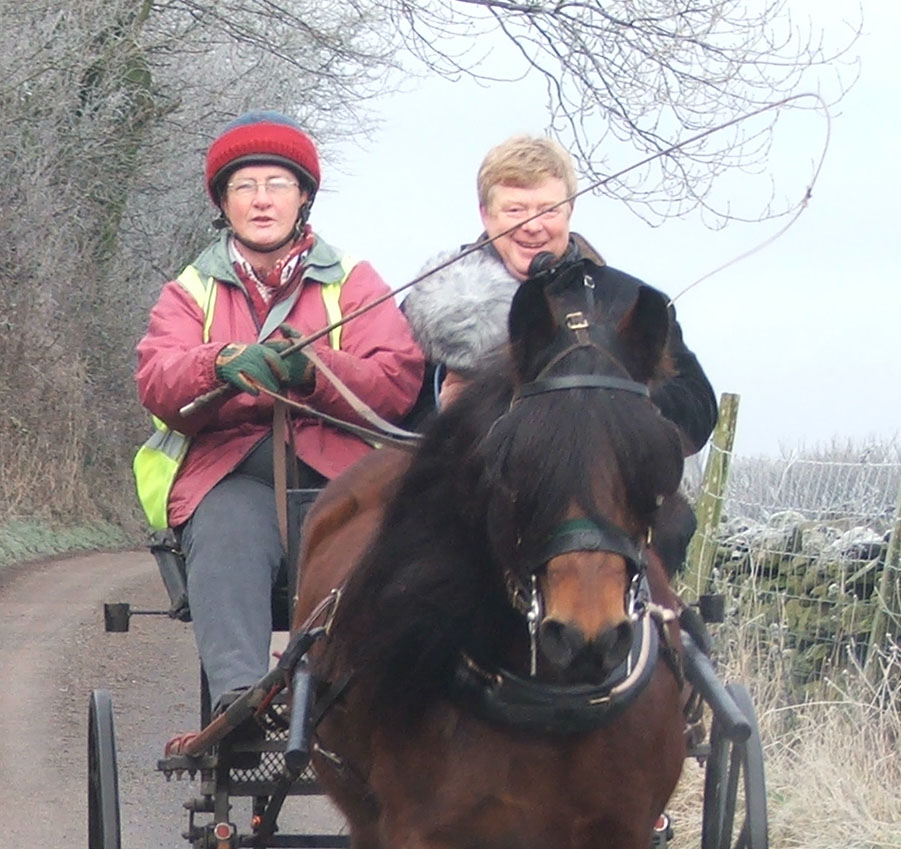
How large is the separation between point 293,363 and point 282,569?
72cm

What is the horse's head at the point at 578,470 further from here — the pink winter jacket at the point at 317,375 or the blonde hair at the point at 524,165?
the pink winter jacket at the point at 317,375

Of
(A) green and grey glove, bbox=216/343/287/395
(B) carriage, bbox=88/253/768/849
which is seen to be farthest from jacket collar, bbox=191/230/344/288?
(B) carriage, bbox=88/253/768/849

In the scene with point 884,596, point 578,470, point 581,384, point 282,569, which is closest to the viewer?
point 578,470

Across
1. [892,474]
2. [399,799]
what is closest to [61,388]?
[892,474]

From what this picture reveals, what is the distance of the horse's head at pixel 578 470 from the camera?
300 cm

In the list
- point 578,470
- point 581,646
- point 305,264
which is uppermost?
point 305,264

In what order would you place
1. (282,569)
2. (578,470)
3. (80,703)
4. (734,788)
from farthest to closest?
(80,703) → (282,569) → (734,788) → (578,470)

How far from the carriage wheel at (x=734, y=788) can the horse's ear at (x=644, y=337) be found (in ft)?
4.04

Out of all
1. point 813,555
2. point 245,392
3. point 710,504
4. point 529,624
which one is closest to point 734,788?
point 529,624

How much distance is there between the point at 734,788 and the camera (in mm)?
4539

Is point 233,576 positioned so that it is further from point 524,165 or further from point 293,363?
A: point 524,165

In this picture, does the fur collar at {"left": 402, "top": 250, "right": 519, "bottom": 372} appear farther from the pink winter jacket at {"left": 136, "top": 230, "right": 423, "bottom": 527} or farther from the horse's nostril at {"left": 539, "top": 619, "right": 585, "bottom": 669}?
the horse's nostril at {"left": 539, "top": 619, "right": 585, "bottom": 669}

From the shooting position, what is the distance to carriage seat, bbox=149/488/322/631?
4.81 meters

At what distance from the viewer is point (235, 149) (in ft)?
16.0
